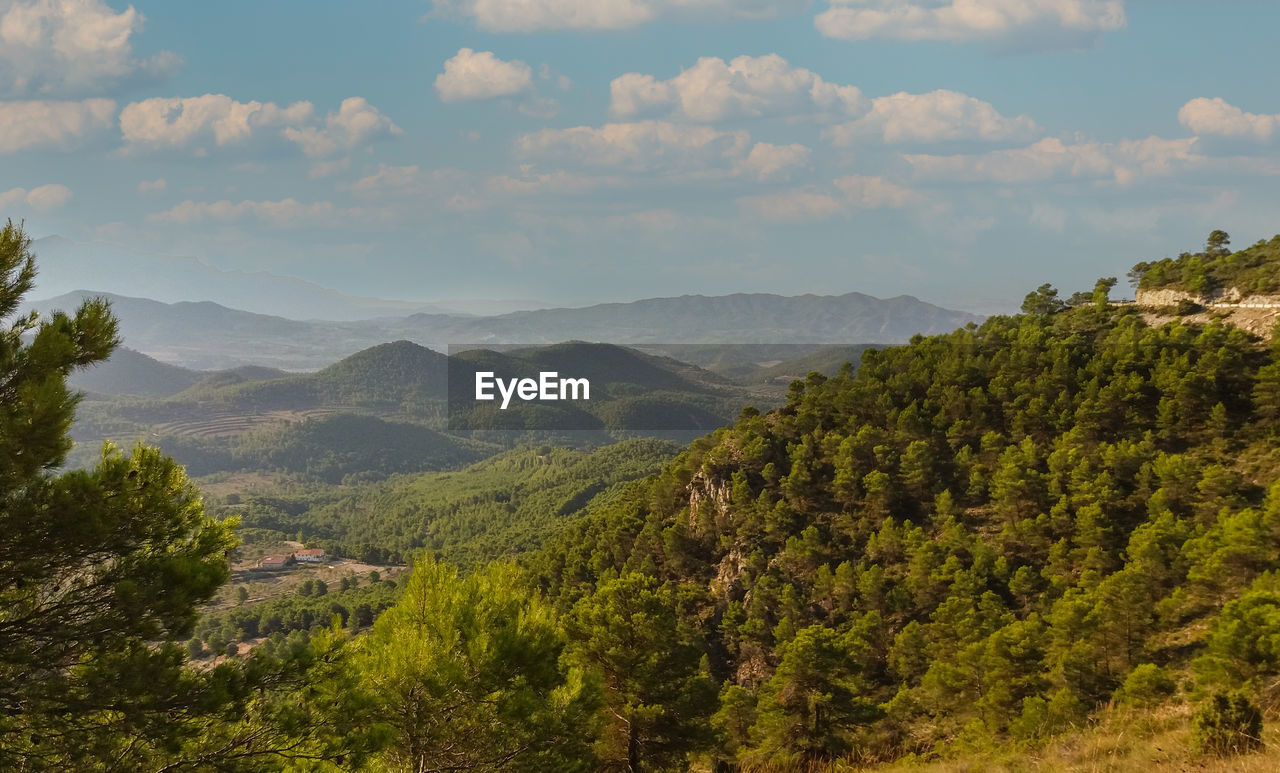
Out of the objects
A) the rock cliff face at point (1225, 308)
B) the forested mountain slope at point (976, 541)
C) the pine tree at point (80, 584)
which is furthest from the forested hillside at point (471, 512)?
the pine tree at point (80, 584)

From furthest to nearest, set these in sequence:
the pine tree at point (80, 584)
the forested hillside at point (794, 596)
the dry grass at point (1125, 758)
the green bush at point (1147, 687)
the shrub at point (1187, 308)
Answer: the shrub at point (1187, 308) < the green bush at point (1147, 687) < the dry grass at point (1125, 758) < the forested hillside at point (794, 596) < the pine tree at point (80, 584)

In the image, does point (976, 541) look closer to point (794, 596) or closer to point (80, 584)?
point (794, 596)

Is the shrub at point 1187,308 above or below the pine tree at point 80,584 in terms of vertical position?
above

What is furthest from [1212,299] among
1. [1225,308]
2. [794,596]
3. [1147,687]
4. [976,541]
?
[1147,687]

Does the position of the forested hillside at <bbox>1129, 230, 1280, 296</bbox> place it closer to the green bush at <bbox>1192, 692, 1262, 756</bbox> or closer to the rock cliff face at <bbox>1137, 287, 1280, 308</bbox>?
the rock cliff face at <bbox>1137, 287, 1280, 308</bbox>

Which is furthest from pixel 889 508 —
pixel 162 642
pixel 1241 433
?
pixel 162 642

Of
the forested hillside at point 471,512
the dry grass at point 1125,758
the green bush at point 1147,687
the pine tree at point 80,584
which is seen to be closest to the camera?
the pine tree at point 80,584

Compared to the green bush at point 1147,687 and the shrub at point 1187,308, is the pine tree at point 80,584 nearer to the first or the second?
the green bush at point 1147,687
